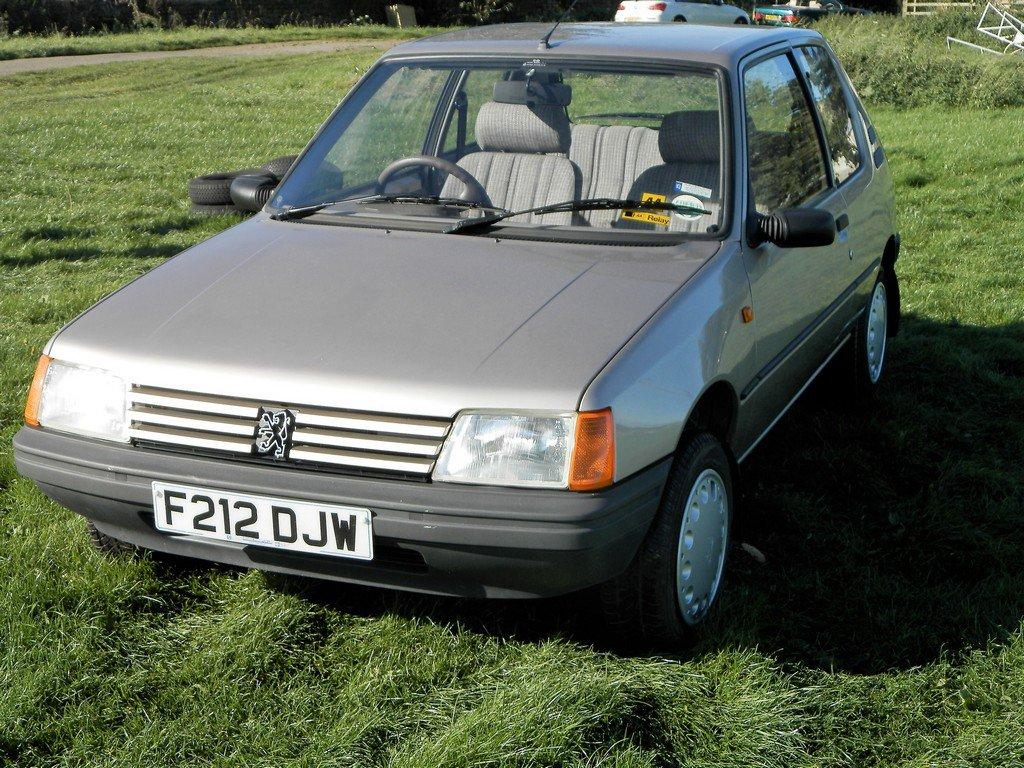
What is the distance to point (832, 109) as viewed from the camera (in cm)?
524

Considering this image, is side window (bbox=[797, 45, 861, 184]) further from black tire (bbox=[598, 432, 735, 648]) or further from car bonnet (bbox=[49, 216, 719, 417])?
black tire (bbox=[598, 432, 735, 648])

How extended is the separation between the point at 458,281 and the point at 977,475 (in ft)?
7.98

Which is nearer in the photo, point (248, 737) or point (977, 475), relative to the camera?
point (248, 737)

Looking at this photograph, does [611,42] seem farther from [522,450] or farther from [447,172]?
[522,450]

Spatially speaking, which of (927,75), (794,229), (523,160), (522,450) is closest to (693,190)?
(794,229)

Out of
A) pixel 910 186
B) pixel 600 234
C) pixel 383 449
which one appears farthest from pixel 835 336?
pixel 910 186

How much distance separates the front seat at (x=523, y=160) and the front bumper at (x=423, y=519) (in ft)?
4.22

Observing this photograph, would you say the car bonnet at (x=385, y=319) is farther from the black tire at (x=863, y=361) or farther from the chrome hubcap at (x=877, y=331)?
the chrome hubcap at (x=877, y=331)

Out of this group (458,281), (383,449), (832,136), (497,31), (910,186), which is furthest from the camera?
(910,186)

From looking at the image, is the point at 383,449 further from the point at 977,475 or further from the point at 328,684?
the point at 977,475

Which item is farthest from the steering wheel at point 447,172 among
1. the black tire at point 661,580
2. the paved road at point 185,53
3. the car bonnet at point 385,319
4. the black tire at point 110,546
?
the paved road at point 185,53

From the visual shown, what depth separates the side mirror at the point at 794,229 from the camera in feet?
12.6

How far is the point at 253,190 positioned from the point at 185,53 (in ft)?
65.6

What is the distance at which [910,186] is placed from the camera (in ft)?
35.3
